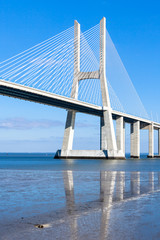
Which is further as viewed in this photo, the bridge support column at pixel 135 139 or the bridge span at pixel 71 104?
the bridge support column at pixel 135 139

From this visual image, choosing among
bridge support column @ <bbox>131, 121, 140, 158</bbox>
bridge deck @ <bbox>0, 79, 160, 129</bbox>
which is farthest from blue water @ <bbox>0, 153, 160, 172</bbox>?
bridge support column @ <bbox>131, 121, 140, 158</bbox>

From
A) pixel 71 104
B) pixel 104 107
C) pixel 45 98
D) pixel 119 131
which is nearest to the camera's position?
pixel 45 98

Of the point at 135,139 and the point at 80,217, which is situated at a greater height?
the point at 135,139

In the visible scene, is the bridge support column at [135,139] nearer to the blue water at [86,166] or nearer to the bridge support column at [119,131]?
the bridge support column at [119,131]

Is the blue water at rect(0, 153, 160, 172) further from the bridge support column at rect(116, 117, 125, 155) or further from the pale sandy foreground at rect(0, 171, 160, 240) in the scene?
the pale sandy foreground at rect(0, 171, 160, 240)

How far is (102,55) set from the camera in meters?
57.6

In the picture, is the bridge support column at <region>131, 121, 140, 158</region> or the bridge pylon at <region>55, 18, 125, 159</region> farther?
the bridge support column at <region>131, 121, 140, 158</region>

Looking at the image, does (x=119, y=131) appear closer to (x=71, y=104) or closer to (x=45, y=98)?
(x=71, y=104)

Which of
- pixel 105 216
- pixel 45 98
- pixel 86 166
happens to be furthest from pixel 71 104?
pixel 105 216

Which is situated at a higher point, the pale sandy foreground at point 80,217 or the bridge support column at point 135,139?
the bridge support column at point 135,139

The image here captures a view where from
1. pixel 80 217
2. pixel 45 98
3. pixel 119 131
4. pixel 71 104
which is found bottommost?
pixel 80 217

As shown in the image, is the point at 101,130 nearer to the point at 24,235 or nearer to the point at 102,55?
the point at 102,55

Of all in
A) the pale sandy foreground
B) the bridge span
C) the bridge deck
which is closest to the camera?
the pale sandy foreground

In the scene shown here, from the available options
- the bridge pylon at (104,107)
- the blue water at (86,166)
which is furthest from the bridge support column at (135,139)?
the blue water at (86,166)
